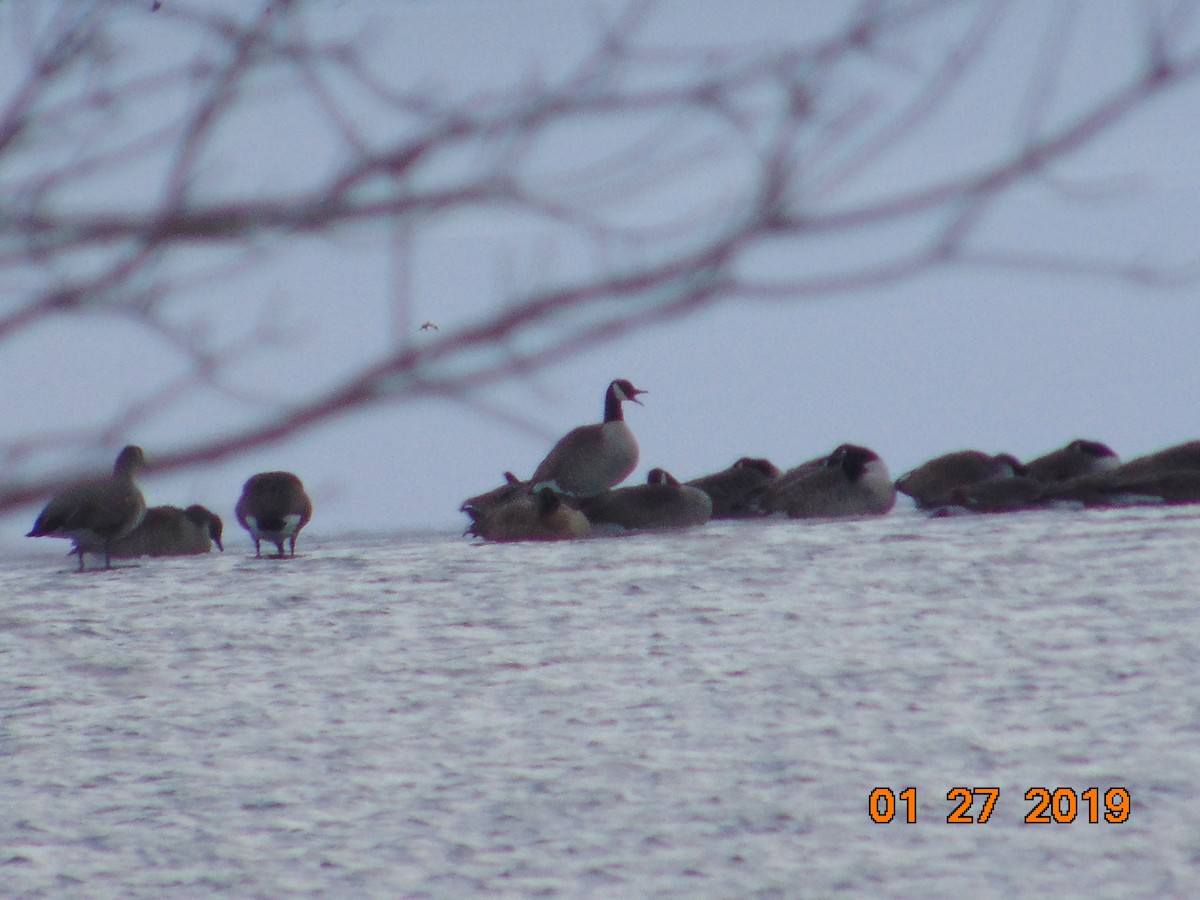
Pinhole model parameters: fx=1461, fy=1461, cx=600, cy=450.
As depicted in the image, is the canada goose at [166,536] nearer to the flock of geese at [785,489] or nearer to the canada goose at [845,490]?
the flock of geese at [785,489]

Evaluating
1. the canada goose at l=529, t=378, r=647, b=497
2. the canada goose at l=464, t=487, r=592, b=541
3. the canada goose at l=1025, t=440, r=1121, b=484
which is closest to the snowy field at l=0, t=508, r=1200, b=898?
the canada goose at l=464, t=487, r=592, b=541

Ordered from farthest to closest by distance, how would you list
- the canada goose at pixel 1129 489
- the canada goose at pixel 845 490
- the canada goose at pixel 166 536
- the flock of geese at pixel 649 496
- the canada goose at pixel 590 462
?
the canada goose at pixel 845 490 < the canada goose at pixel 590 462 < the canada goose at pixel 166 536 < the canada goose at pixel 1129 489 < the flock of geese at pixel 649 496

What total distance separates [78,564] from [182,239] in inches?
321

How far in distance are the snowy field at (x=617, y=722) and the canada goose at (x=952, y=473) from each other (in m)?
3.02

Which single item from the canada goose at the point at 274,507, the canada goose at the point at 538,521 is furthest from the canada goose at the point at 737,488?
the canada goose at the point at 274,507

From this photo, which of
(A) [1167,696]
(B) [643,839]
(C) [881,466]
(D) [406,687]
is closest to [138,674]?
(D) [406,687]

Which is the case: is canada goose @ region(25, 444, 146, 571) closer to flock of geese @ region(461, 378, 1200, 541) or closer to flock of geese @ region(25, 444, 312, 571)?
flock of geese @ region(25, 444, 312, 571)

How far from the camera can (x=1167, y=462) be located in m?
10.0

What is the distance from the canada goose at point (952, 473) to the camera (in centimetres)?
1121

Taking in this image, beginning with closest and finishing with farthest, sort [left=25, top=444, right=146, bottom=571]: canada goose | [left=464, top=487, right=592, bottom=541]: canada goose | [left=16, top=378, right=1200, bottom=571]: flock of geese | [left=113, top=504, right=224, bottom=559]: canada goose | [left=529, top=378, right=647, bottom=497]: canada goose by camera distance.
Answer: [left=25, top=444, right=146, bottom=571]: canada goose, [left=16, top=378, right=1200, bottom=571]: flock of geese, [left=464, top=487, right=592, bottom=541]: canada goose, [left=113, top=504, right=224, bottom=559]: canada goose, [left=529, top=378, right=647, bottom=497]: canada goose

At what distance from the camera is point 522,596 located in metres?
7.18

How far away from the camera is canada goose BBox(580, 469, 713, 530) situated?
378 inches

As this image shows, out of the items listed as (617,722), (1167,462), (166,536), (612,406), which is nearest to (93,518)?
(166,536)

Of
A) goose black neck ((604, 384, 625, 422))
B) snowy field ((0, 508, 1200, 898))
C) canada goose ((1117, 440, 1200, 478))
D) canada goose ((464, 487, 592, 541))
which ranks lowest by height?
snowy field ((0, 508, 1200, 898))
